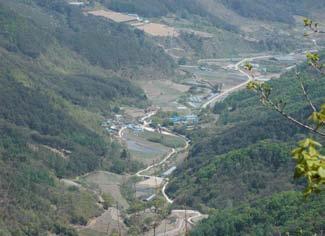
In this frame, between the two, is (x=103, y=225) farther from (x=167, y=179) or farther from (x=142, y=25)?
(x=142, y=25)

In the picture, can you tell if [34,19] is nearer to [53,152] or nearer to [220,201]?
[53,152]

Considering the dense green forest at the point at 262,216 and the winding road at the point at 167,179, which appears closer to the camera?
the dense green forest at the point at 262,216

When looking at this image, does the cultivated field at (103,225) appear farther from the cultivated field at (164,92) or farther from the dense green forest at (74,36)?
the dense green forest at (74,36)

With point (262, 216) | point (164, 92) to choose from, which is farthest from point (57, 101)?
point (262, 216)

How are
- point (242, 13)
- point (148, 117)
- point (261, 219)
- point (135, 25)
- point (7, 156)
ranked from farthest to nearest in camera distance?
point (242, 13) → point (135, 25) → point (148, 117) → point (7, 156) → point (261, 219)

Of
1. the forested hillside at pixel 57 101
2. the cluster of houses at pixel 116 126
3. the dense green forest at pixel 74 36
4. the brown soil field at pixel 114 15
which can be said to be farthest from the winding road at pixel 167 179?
the brown soil field at pixel 114 15

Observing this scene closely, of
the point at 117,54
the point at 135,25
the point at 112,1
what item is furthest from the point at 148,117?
the point at 112,1
